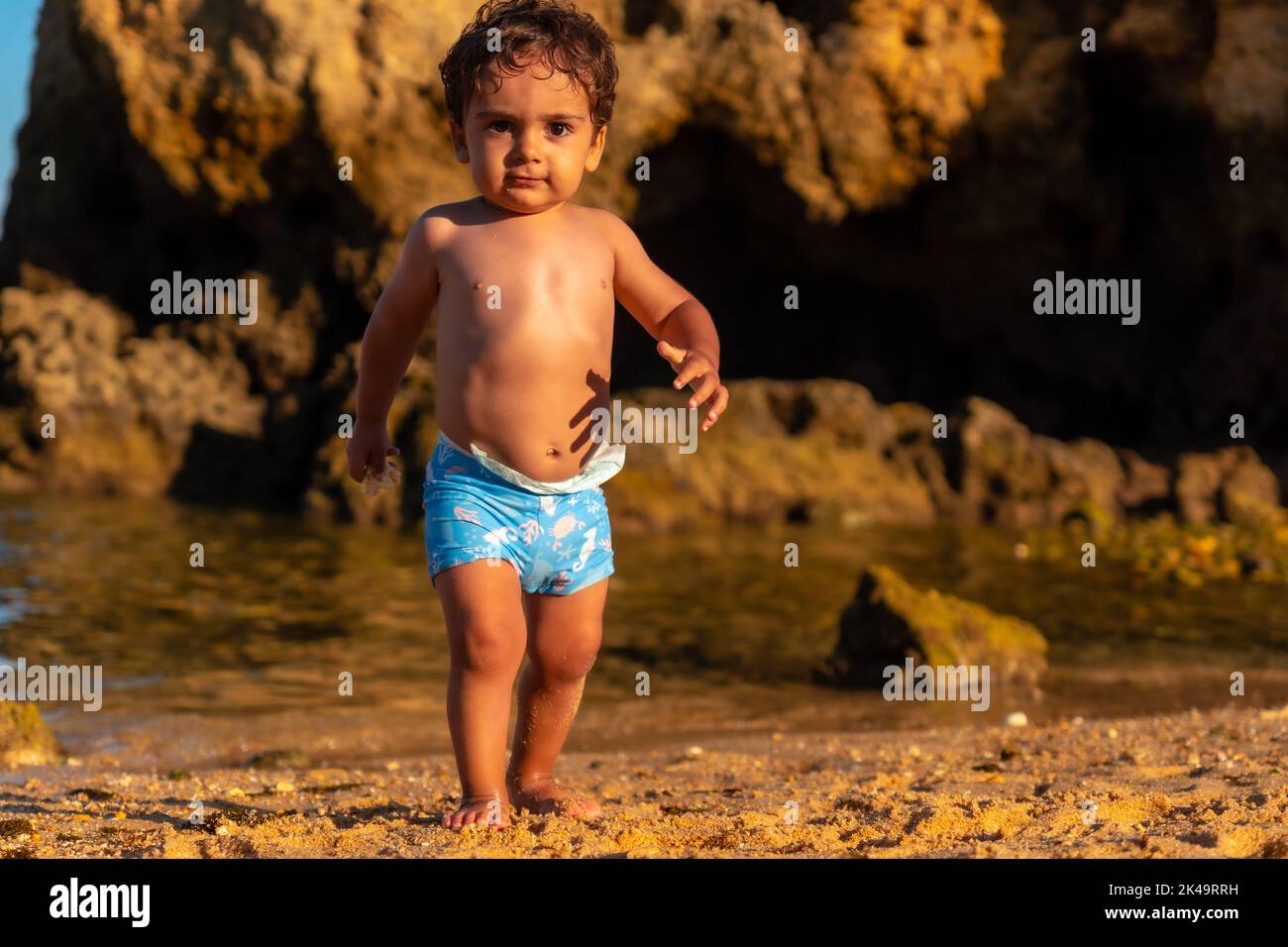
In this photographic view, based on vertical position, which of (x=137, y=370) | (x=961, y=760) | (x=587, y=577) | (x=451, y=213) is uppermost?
(x=137, y=370)

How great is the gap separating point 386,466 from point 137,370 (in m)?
12.8

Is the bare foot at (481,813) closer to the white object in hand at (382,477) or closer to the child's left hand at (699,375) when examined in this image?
the white object in hand at (382,477)

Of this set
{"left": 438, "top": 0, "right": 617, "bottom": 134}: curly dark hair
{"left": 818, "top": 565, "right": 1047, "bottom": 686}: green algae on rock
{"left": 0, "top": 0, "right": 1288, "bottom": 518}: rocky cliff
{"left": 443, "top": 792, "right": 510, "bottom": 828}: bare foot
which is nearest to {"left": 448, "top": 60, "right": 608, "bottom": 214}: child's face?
{"left": 438, "top": 0, "right": 617, "bottom": 134}: curly dark hair

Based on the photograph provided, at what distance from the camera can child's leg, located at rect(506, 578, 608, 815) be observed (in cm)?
346

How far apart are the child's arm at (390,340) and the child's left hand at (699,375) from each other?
601 mm

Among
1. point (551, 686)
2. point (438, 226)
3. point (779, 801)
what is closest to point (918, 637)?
point (779, 801)

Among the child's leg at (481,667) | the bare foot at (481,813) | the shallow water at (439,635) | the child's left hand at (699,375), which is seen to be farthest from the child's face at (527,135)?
the shallow water at (439,635)

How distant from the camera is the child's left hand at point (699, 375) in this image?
3.25 meters

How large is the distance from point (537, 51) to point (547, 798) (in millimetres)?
1739

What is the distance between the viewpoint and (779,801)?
3.62 metres

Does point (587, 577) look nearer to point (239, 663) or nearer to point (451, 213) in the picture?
point (451, 213)

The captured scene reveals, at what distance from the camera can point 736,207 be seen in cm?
1678

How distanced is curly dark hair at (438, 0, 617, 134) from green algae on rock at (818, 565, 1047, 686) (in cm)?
367
